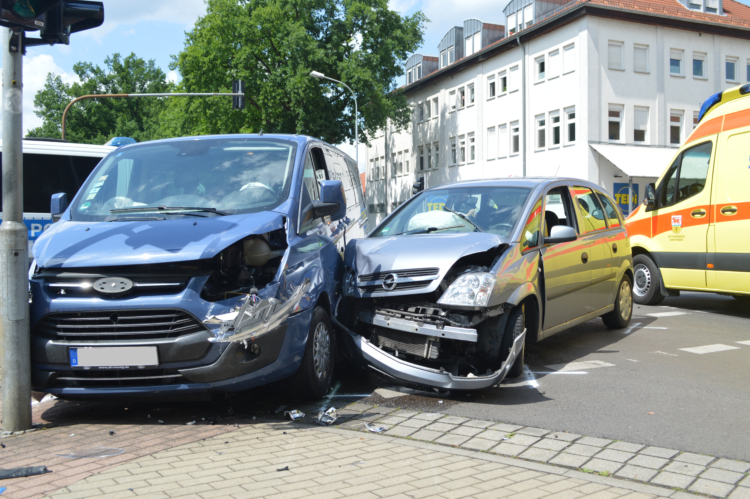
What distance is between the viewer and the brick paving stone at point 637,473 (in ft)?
12.6

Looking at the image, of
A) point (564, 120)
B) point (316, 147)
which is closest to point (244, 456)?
point (316, 147)

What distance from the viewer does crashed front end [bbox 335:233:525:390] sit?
5.45 m

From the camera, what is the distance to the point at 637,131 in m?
34.1

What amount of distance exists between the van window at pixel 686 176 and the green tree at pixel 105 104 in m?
52.5

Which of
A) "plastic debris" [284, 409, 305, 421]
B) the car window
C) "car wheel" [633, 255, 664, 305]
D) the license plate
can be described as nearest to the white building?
"car wheel" [633, 255, 664, 305]

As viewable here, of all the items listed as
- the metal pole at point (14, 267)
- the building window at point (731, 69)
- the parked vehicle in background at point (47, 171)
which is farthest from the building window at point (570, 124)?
the metal pole at point (14, 267)

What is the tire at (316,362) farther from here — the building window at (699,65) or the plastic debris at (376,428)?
the building window at (699,65)

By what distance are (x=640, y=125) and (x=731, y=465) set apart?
32853 millimetres

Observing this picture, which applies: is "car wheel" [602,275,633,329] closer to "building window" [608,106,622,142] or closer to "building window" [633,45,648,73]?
"building window" [608,106,622,142]

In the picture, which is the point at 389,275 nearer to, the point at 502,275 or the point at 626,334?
the point at 502,275

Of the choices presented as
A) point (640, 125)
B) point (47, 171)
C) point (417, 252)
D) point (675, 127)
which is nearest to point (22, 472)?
point (417, 252)

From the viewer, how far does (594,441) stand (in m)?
4.50

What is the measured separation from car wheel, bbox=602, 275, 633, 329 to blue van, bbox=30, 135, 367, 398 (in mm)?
4390

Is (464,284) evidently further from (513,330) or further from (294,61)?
(294,61)
